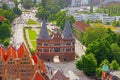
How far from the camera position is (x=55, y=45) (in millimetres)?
89125

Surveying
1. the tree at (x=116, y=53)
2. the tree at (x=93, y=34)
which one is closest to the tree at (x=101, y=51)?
the tree at (x=116, y=53)

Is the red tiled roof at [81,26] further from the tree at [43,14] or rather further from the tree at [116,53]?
the tree at [43,14]

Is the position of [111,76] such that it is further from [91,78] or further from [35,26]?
[35,26]

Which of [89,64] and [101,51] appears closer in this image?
[89,64]

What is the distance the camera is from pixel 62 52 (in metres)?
89.7

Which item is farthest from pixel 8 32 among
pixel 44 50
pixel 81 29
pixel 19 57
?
pixel 19 57

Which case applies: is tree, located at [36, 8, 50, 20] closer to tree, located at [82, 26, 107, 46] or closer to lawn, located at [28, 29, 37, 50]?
lawn, located at [28, 29, 37, 50]

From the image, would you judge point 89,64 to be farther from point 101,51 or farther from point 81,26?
point 81,26

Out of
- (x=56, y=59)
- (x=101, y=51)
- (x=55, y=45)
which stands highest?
(x=101, y=51)

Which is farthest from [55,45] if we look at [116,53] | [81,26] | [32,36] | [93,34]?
[32,36]

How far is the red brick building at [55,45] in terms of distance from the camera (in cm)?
8869

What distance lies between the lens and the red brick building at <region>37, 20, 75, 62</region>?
3492 inches

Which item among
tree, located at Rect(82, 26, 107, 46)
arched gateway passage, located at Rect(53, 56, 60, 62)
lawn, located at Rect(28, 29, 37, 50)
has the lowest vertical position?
lawn, located at Rect(28, 29, 37, 50)

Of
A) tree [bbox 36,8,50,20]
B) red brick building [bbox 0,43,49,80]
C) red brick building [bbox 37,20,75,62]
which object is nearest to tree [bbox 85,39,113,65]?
red brick building [bbox 37,20,75,62]
